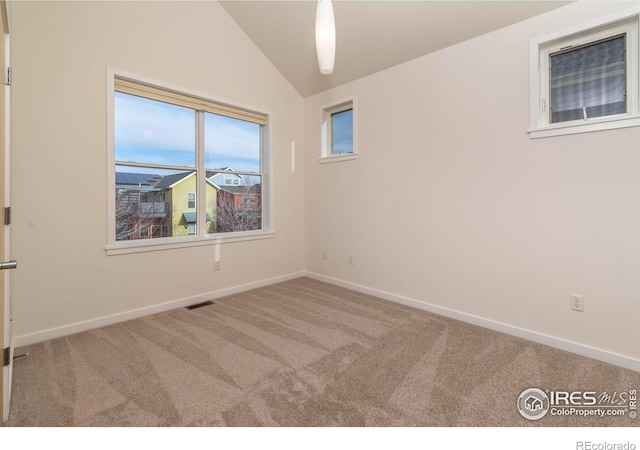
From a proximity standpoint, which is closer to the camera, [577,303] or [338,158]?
[577,303]

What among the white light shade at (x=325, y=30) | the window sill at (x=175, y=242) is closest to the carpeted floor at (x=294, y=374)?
the window sill at (x=175, y=242)

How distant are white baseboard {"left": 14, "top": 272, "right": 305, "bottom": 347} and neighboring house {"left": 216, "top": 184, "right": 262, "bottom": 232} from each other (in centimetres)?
75

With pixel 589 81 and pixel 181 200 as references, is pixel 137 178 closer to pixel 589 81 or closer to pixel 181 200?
pixel 181 200

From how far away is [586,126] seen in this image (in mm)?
2143

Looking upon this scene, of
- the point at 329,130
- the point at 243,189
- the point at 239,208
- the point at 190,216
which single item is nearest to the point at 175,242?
the point at 190,216

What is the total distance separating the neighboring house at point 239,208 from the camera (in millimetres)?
3703

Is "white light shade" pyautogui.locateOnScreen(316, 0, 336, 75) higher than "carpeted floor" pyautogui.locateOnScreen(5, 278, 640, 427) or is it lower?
higher

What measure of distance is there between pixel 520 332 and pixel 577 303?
18.6 inches

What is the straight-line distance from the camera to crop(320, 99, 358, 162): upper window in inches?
151

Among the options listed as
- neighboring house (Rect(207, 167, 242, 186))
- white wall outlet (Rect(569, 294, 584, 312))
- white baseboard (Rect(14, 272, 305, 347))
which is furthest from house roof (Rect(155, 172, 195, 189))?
white wall outlet (Rect(569, 294, 584, 312))

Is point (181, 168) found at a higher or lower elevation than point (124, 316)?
higher

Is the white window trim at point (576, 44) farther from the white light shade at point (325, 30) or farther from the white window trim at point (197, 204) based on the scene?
the white window trim at point (197, 204)

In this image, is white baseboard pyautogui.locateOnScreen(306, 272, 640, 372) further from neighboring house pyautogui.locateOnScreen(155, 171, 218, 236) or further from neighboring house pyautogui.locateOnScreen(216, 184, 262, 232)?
neighboring house pyautogui.locateOnScreen(155, 171, 218, 236)

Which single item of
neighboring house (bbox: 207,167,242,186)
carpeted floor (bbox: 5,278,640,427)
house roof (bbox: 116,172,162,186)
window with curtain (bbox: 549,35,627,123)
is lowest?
carpeted floor (bbox: 5,278,640,427)
